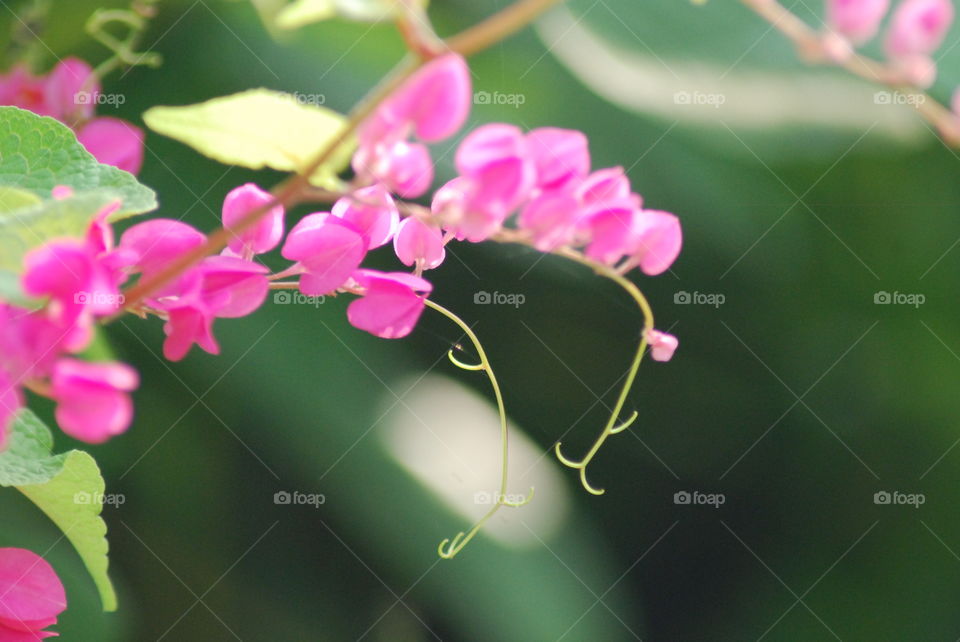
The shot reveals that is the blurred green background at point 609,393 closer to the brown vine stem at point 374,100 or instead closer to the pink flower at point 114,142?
the pink flower at point 114,142

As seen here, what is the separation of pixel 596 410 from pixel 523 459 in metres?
0.09

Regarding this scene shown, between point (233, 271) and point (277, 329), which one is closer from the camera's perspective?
point (233, 271)

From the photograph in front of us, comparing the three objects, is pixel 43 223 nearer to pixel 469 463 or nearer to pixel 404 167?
pixel 404 167

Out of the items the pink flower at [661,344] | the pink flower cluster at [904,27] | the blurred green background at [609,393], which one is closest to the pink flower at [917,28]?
the pink flower cluster at [904,27]

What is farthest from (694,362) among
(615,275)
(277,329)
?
(615,275)

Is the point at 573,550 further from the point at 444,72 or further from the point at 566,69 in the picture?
the point at 444,72

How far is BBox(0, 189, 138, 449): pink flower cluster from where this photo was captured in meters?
0.17

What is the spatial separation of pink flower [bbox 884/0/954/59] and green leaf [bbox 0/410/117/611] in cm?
24

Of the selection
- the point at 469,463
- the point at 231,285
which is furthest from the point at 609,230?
the point at 469,463

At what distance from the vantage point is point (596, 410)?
2.71 feet

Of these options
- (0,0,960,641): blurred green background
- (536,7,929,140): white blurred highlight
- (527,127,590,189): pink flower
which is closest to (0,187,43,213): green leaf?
(527,127,590,189): pink flower

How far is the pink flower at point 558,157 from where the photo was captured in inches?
8.7

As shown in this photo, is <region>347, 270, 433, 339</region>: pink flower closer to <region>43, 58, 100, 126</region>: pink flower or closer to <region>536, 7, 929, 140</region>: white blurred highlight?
<region>43, 58, 100, 126</region>: pink flower

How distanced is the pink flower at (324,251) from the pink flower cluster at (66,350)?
0.07 meters
